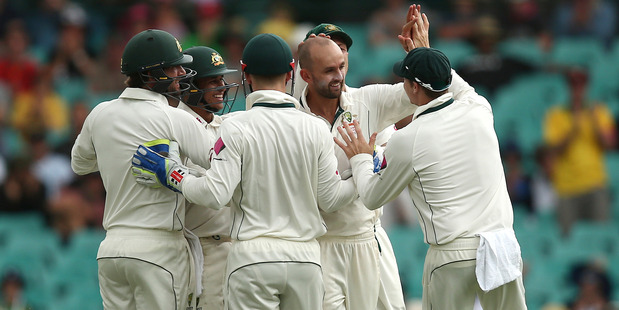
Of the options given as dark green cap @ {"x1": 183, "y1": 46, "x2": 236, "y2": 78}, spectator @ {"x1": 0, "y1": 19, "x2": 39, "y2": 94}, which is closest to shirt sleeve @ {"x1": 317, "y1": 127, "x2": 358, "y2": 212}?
dark green cap @ {"x1": 183, "y1": 46, "x2": 236, "y2": 78}

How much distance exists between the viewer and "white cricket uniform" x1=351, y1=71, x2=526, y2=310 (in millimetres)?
5312

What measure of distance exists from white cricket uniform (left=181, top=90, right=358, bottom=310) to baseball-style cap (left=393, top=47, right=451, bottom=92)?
2.11 ft

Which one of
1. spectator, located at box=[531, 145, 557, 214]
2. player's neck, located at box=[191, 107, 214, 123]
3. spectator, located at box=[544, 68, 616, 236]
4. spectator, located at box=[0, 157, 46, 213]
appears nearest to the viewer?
player's neck, located at box=[191, 107, 214, 123]

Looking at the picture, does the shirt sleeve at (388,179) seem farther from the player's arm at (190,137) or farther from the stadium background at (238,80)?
the stadium background at (238,80)

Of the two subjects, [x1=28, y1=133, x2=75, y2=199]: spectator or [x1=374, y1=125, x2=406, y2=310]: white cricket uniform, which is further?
[x1=28, y1=133, x2=75, y2=199]: spectator

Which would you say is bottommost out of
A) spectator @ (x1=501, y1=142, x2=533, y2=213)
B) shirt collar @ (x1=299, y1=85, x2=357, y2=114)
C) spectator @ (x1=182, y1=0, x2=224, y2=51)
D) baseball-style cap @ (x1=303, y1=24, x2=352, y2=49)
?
spectator @ (x1=501, y1=142, x2=533, y2=213)

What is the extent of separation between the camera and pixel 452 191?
17.5 ft

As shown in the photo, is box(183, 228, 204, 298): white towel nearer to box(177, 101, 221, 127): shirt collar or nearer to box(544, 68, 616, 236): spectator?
box(177, 101, 221, 127): shirt collar

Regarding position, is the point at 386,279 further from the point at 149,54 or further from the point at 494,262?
the point at 149,54

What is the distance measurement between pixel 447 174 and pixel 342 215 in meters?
0.87

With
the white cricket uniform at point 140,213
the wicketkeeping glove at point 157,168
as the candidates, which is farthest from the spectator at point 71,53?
the wicketkeeping glove at point 157,168

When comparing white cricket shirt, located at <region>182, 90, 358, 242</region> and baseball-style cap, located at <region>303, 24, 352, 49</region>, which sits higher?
baseball-style cap, located at <region>303, 24, 352, 49</region>

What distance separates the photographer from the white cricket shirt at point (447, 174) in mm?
5324

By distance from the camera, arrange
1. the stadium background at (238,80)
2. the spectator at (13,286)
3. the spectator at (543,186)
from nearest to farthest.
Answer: the spectator at (13,286) → the stadium background at (238,80) → the spectator at (543,186)
